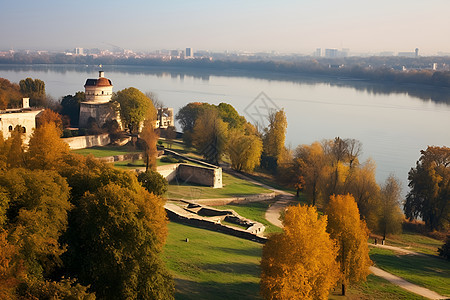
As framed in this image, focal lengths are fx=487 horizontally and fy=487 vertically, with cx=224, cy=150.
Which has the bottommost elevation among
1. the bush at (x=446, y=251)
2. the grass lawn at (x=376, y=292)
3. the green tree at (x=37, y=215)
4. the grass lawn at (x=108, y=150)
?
the bush at (x=446, y=251)

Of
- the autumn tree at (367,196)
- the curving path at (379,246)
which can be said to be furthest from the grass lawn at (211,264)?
the autumn tree at (367,196)

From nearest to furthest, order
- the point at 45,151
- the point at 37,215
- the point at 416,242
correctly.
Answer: the point at 37,215
the point at 45,151
the point at 416,242

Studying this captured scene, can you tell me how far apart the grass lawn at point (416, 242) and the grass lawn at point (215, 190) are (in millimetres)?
8384

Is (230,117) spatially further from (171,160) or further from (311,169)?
(311,169)

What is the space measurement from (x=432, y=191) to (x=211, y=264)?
17218mm

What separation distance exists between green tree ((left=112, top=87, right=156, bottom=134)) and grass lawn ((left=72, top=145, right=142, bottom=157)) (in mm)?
2884

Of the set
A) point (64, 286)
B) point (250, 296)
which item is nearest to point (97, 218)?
point (64, 286)

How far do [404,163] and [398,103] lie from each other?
3738cm

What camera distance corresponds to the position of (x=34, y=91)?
42.5 m

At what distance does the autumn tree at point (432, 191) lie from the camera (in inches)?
1053

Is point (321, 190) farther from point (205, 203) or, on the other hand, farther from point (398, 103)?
point (398, 103)

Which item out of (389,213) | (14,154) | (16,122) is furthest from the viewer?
(16,122)

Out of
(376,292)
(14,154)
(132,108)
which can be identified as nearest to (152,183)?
(14,154)

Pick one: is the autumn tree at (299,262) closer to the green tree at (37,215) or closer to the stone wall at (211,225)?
the green tree at (37,215)
